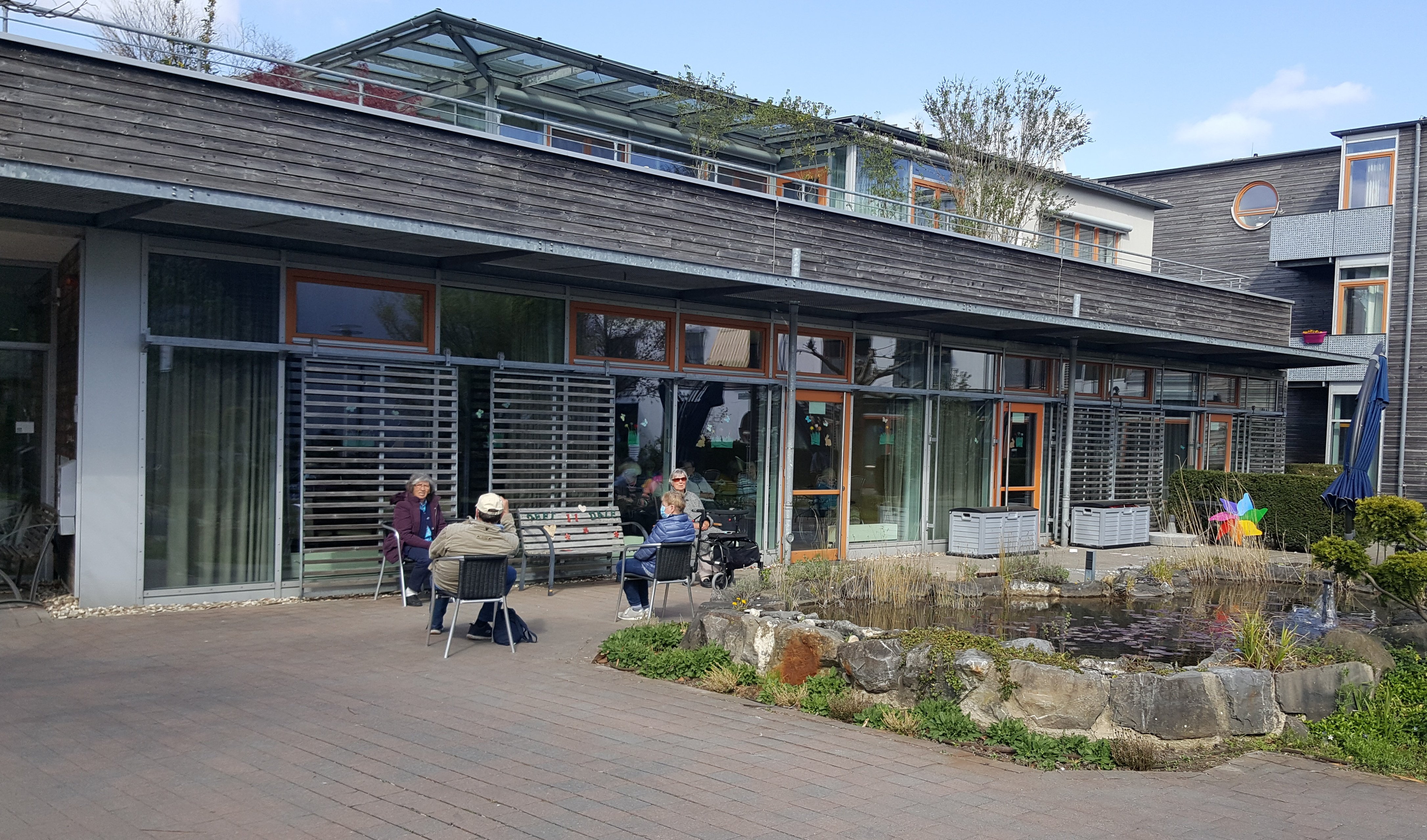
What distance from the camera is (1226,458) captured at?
22.8 meters

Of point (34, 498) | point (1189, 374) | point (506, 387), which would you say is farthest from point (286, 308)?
point (1189, 374)

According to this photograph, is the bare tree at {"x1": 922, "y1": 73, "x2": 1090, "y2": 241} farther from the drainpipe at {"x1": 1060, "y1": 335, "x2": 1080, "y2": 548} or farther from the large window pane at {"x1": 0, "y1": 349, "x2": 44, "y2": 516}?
the large window pane at {"x1": 0, "y1": 349, "x2": 44, "y2": 516}

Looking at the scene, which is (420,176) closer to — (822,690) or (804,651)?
(804,651)

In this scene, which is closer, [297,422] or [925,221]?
[297,422]

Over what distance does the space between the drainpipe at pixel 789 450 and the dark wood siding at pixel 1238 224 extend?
17564mm

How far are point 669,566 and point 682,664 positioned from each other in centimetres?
202

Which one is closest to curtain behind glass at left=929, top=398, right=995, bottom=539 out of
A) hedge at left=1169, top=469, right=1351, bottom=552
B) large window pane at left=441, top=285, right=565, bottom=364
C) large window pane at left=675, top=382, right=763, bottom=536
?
hedge at left=1169, top=469, right=1351, bottom=552

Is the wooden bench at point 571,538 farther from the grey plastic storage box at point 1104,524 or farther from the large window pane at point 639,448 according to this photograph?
the grey plastic storage box at point 1104,524

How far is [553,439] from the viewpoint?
12547 mm

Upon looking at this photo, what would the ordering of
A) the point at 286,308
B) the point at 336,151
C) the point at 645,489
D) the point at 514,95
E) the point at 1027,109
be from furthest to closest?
the point at 1027,109, the point at 514,95, the point at 645,489, the point at 286,308, the point at 336,151

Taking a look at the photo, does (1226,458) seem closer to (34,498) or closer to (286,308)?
(286,308)

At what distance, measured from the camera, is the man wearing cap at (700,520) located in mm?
11602

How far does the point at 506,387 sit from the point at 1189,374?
14836 millimetres

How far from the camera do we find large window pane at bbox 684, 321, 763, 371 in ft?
45.9
